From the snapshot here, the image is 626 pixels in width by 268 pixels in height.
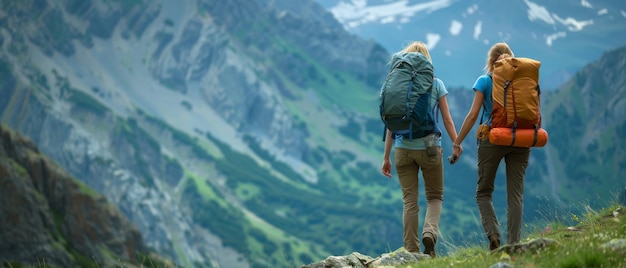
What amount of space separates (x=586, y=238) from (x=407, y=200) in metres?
3.76

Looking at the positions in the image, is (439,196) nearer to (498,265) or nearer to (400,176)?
(400,176)

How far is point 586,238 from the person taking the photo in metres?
10.7

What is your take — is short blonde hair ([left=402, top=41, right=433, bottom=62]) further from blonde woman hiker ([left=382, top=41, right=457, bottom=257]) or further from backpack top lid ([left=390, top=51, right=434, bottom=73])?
backpack top lid ([left=390, top=51, right=434, bottom=73])

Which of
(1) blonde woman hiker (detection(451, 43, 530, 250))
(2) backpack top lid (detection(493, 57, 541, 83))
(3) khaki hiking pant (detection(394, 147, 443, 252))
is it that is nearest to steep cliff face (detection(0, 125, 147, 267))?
(3) khaki hiking pant (detection(394, 147, 443, 252))

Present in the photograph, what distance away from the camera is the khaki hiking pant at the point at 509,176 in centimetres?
1276

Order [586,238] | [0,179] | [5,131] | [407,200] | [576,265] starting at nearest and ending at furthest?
[576,265] < [586,238] < [407,200] < [0,179] < [5,131]

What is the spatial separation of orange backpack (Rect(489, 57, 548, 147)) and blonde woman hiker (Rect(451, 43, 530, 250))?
38 cm

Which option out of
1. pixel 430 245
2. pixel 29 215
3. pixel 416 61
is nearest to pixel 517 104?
pixel 416 61

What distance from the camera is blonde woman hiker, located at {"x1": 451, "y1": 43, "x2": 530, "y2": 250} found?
12.8 meters

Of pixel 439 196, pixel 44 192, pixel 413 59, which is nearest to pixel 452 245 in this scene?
pixel 439 196

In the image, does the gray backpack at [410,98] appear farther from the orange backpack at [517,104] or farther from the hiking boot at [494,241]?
the hiking boot at [494,241]

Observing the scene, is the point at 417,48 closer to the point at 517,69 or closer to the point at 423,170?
the point at 517,69

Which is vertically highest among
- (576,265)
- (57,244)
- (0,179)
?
(576,265)

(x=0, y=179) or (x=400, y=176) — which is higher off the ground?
(x=400, y=176)
